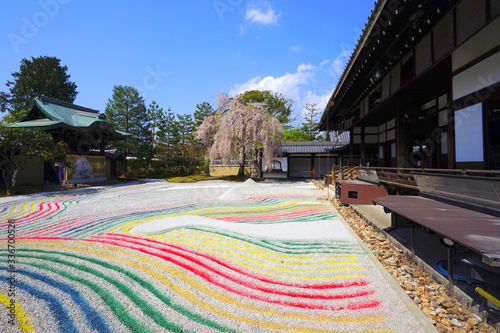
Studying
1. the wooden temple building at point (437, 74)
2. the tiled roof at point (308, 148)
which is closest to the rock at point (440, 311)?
the wooden temple building at point (437, 74)

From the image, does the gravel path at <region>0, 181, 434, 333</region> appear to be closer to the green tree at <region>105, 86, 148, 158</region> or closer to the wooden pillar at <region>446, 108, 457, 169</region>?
the wooden pillar at <region>446, 108, 457, 169</region>

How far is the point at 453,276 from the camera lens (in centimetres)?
262

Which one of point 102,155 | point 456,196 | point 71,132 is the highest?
point 71,132

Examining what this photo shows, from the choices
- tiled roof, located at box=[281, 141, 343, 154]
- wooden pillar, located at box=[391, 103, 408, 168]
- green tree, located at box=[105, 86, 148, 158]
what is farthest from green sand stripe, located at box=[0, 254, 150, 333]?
green tree, located at box=[105, 86, 148, 158]

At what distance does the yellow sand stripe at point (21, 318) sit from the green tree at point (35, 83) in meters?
35.5

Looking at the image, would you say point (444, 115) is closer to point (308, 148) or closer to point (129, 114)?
point (308, 148)

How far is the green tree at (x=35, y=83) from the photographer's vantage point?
1078 inches

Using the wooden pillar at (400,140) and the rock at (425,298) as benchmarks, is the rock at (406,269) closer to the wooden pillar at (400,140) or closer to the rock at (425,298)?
the rock at (425,298)

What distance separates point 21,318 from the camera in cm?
218

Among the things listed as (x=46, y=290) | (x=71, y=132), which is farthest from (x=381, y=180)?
(x=71, y=132)

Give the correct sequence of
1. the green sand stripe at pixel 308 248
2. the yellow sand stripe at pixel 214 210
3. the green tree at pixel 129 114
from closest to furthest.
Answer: the green sand stripe at pixel 308 248
the yellow sand stripe at pixel 214 210
the green tree at pixel 129 114

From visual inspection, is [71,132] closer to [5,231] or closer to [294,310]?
[5,231]

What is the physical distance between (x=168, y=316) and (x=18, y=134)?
13.6m

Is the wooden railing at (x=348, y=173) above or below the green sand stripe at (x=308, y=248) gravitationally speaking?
above
